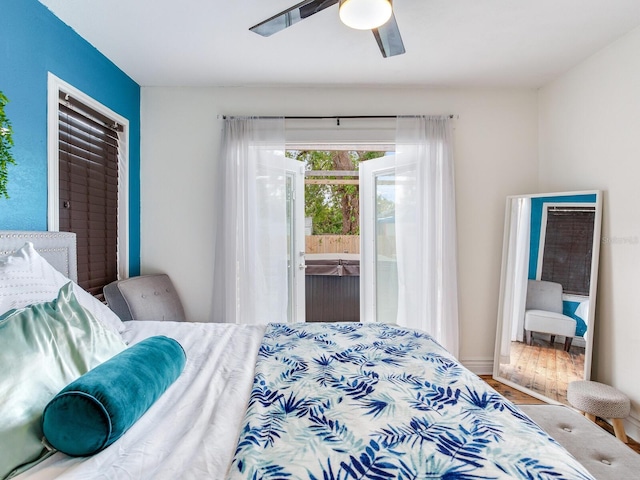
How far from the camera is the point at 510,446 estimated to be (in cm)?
85

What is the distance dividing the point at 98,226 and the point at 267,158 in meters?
1.41

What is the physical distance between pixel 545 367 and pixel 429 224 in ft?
4.61

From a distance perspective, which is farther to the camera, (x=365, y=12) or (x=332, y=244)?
(x=332, y=244)

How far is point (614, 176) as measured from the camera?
2.35 meters

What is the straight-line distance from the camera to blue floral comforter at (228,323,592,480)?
2.54 ft

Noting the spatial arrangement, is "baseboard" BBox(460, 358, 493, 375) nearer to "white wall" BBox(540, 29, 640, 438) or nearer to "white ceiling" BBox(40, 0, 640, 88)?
Result: "white wall" BBox(540, 29, 640, 438)

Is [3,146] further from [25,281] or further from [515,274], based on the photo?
[515,274]

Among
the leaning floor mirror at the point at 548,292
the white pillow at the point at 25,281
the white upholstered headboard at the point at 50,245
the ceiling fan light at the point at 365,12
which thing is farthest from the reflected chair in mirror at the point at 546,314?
the white upholstered headboard at the point at 50,245

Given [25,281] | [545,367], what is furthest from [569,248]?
[25,281]

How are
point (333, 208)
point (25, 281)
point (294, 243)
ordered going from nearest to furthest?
point (25, 281) → point (294, 243) → point (333, 208)

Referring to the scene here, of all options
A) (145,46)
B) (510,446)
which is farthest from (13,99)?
(510,446)

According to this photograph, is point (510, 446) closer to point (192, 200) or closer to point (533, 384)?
point (533, 384)

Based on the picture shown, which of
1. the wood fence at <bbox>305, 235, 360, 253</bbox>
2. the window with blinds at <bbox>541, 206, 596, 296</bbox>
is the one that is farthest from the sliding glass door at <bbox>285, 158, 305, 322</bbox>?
the wood fence at <bbox>305, 235, 360, 253</bbox>

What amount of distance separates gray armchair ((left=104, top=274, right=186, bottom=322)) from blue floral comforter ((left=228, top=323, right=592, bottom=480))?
1443 mm
